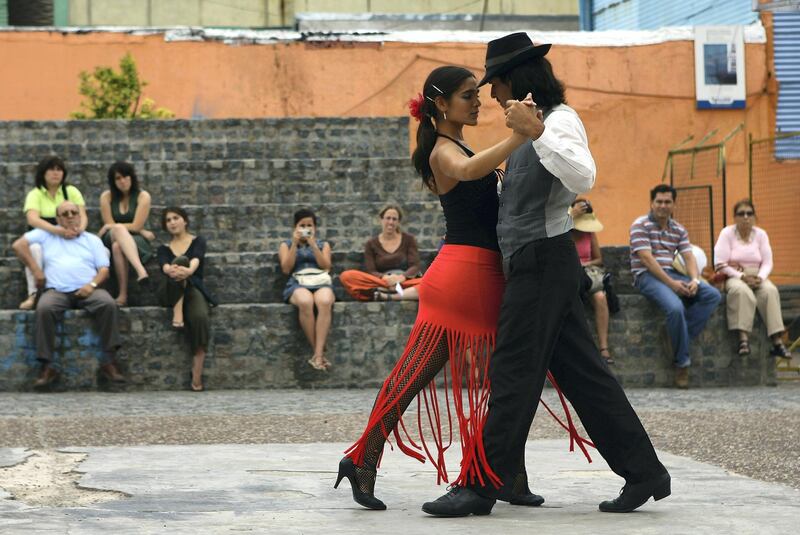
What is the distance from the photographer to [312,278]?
38.0 ft

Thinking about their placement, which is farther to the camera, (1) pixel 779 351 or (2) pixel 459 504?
(1) pixel 779 351

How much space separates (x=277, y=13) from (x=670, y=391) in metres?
14.7

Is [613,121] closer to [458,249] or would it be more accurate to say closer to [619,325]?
[619,325]

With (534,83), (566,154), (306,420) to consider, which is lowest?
(306,420)

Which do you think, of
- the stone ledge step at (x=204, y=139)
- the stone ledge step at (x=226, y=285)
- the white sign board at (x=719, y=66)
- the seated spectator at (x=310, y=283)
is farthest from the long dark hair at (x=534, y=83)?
the white sign board at (x=719, y=66)

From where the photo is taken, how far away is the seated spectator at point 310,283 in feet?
37.3

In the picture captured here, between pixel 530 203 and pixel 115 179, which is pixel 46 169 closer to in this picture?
pixel 115 179

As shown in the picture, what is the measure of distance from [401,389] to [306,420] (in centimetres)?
376

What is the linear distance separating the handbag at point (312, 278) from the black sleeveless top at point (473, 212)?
625 centimetres

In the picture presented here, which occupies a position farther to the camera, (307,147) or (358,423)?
(307,147)

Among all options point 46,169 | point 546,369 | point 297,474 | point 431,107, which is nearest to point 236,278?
point 46,169

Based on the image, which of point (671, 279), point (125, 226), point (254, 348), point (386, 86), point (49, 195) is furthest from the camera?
point (386, 86)

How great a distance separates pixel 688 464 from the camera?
6.64 meters

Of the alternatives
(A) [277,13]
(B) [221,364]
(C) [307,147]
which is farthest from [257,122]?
(A) [277,13]
